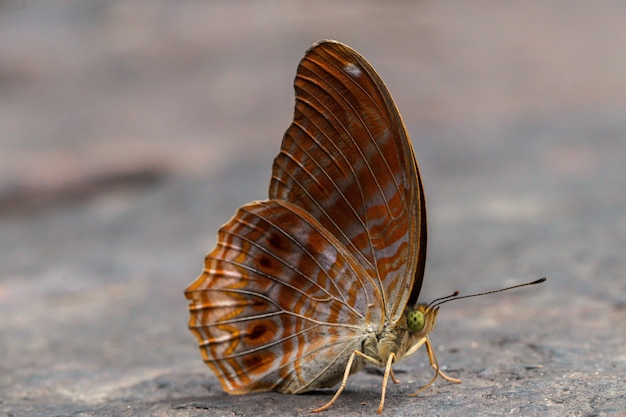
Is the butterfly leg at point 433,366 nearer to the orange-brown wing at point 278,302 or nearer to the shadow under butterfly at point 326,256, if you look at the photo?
the shadow under butterfly at point 326,256

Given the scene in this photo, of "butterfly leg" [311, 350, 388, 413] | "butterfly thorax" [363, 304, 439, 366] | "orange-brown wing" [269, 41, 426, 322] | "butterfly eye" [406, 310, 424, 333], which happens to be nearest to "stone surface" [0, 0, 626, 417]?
"butterfly leg" [311, 350, 388, 413]

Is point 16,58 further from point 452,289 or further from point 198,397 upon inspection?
point 198,397

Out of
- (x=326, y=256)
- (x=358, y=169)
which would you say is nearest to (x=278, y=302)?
(x=326, y=256)

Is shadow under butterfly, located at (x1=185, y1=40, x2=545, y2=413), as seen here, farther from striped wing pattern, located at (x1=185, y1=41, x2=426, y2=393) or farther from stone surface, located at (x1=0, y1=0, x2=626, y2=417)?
stone surface, located at (x1=0, y1=0, x2=626, y2=417)

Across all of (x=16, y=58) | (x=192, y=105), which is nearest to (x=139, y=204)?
(x=192, y=105)

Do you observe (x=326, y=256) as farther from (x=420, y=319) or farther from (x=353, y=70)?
(x=353, y=70)

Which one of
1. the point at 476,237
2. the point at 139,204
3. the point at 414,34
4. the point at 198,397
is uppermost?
the point at 414,34

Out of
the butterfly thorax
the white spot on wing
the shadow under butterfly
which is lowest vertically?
the butterfly thorax
